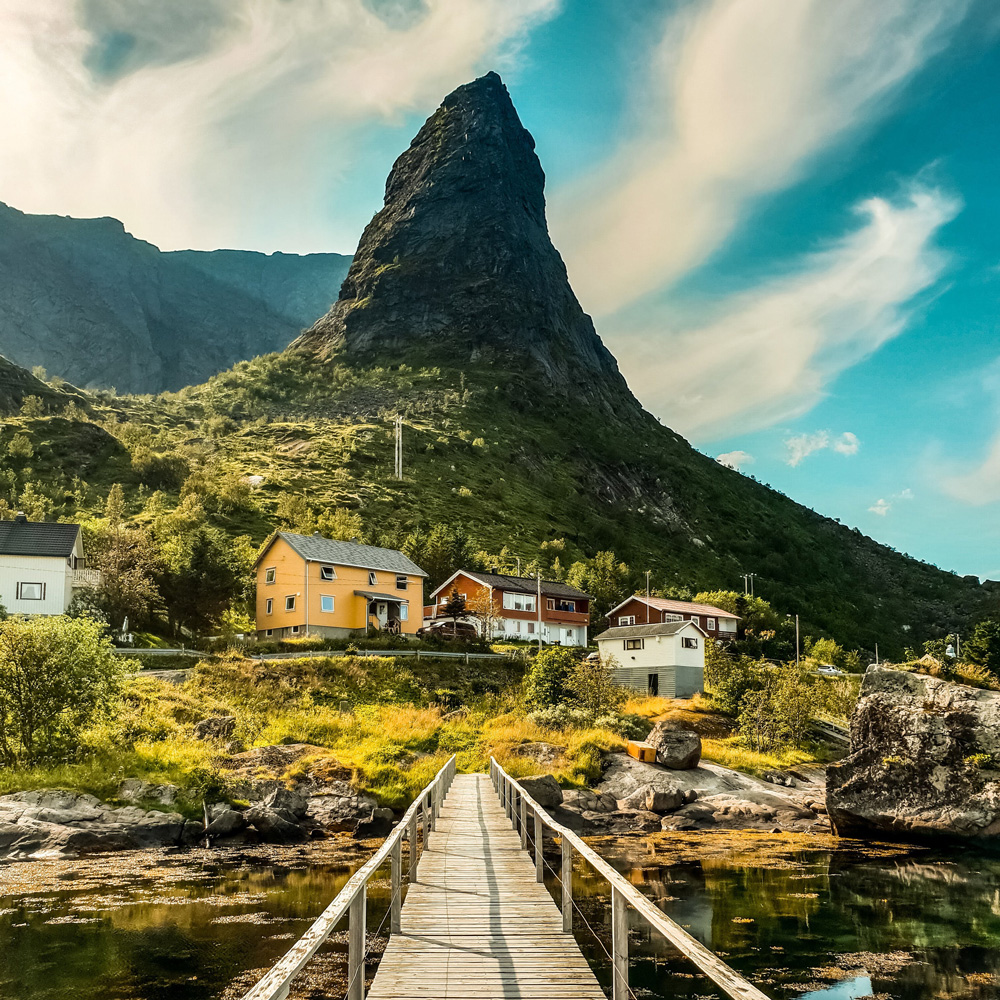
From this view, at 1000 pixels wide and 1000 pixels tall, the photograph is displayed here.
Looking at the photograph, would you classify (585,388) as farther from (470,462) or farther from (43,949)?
(43,949)

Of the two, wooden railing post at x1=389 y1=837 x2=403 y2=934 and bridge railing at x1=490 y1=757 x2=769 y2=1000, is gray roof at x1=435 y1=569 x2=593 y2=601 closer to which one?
bridge railing at x1=490 y1=757 x2=769 y2=1000

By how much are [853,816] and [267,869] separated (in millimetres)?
20497

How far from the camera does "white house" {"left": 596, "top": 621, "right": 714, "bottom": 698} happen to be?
58594mm

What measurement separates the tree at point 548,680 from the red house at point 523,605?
67.9 ft

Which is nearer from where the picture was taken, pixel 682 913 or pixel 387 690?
pixel 682 913

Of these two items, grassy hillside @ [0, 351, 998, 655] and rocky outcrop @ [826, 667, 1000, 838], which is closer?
rocky outcrop @ [826, 667, 1000, 838]

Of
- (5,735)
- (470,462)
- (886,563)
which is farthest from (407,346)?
(5,735)

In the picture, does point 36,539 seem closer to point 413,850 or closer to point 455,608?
point 455,608

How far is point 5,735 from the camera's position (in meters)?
30.2

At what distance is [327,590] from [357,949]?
52.2 meters

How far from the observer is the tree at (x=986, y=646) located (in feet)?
212

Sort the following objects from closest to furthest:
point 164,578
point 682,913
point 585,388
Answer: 1. point 682,913
2. point 164,578
3. point 585,388

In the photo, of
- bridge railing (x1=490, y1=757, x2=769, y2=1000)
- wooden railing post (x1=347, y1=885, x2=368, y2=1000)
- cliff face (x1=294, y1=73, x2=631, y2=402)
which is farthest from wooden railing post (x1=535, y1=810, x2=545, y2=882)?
cliff face (x1=294, y1=73, x2=631, y2=402)

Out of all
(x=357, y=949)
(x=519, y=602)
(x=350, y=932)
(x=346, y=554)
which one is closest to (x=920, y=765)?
(x=357, y=949)
